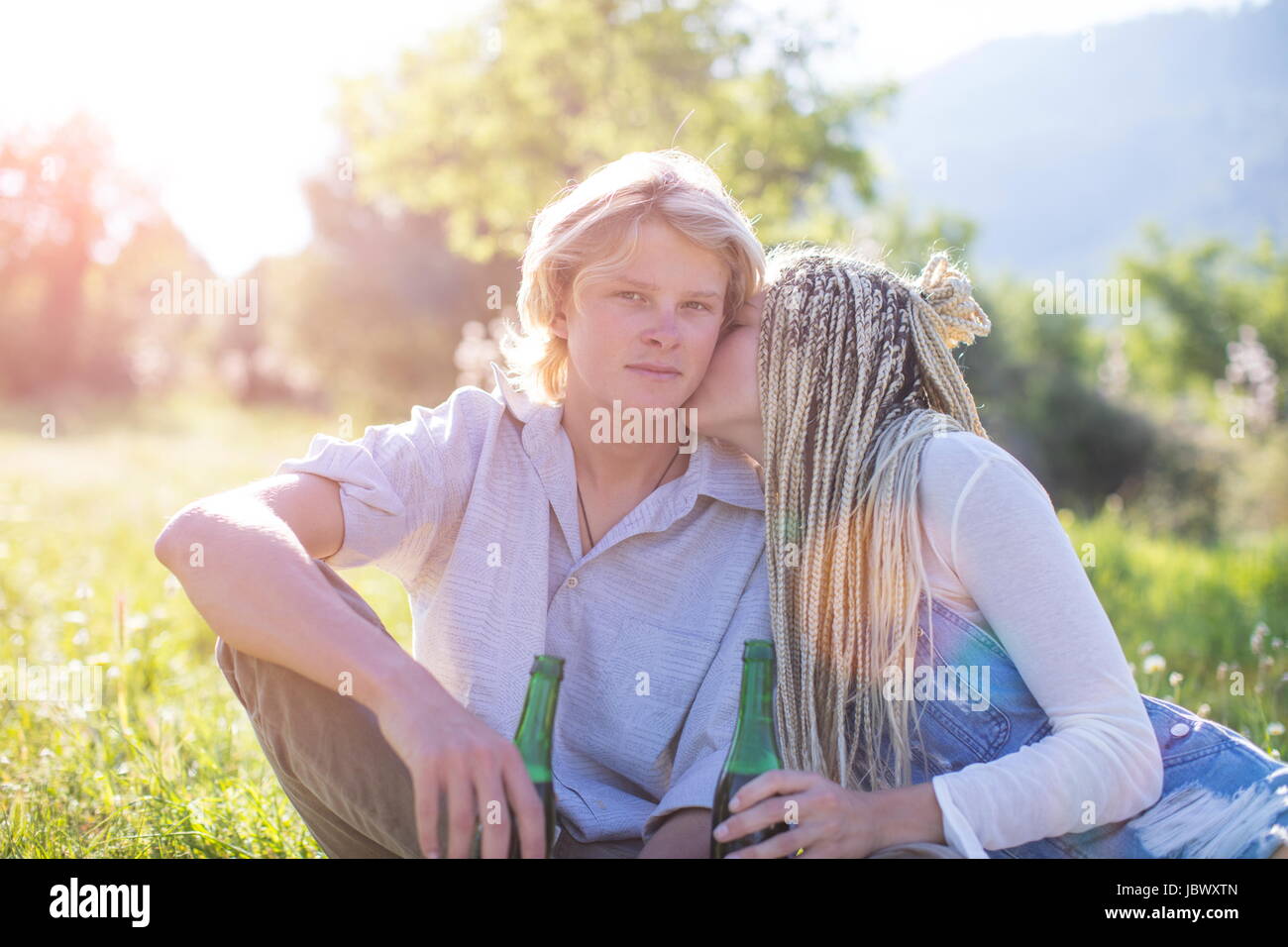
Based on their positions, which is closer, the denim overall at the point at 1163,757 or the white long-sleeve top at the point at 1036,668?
the white long-sleeve top at the point at 1036,668

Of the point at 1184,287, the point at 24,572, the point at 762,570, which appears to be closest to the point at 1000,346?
the point at 24,572

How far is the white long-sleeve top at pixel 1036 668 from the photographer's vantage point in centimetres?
197

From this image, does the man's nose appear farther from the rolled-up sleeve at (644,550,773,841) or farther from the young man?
the rolled-up sleeve at (644,550,773,841)

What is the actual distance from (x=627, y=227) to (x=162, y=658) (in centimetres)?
295

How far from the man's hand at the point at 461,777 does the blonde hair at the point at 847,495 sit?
81 cm

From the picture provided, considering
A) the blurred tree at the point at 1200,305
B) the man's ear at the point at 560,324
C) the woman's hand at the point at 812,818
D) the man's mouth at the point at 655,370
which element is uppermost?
the blurred tree at the point at 1200,305

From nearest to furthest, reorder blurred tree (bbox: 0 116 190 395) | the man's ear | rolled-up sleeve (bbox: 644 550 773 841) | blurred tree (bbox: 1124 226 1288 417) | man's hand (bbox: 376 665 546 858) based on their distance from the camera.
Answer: man's hand (bbox: 376 665 546 858), rolled-up sleeve (bbox: 644 550 773 841), the man's ear, blurred tree (bbox: 0 116 190 395), blurred tree (bbox: 1124 226 1288 417)

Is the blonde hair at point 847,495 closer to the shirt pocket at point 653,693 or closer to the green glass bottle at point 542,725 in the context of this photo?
the shirt pocket at point 653,693

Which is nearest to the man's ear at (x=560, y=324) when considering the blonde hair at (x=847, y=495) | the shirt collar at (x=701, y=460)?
the shirt collar at (x=701, y=460)

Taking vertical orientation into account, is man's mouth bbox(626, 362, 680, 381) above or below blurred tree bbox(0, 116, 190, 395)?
below

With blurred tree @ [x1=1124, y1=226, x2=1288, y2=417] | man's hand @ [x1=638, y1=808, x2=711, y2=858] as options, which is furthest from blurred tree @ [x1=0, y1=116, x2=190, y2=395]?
man's hand @ [x1=638, y1=808, x2=711, y2=858]

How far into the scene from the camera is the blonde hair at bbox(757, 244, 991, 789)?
2305mm

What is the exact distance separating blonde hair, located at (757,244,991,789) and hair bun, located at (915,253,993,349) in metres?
0.10

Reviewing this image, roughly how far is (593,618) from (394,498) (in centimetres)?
57
